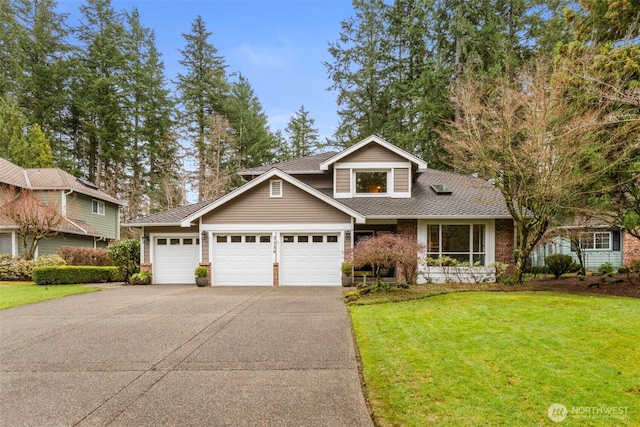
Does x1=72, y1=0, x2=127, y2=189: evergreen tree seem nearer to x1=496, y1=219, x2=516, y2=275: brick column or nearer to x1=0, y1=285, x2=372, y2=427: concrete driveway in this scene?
x1=0, y1=285, x2=372, y2=427: concrete driveway

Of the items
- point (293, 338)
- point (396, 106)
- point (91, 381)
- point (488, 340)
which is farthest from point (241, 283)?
point (396, 106)

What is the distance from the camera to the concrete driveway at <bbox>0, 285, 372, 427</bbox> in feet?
11.6

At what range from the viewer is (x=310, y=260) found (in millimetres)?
13625

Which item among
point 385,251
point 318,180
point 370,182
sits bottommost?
point 385,251

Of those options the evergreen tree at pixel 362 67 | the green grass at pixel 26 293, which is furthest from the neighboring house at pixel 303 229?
the evergreen tree at pixel 362 67

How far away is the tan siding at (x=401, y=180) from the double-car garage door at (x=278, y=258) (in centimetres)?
402

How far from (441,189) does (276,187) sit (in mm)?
7887

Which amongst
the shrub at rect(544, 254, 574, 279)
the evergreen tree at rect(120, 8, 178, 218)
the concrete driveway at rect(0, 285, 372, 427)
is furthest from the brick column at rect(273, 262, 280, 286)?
the evergreen tree at rect(120, 8, 178, 218)

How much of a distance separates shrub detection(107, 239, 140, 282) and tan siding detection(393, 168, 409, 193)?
12.5m

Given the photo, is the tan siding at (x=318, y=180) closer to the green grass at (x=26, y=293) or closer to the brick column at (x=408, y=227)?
the brick column at (x=408, y=227)

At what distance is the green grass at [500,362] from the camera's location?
11.2 ft

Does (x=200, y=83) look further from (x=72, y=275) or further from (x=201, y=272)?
(x=201, y=272)

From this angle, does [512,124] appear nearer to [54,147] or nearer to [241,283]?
[241,283]

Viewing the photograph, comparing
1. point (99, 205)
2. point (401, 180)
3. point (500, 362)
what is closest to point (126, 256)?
point (99, 205)
